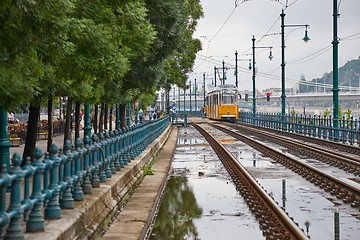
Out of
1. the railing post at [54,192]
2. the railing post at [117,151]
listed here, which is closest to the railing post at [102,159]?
the railing post at [117,151]

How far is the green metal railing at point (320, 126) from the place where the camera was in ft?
109

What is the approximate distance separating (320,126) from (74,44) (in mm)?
30011

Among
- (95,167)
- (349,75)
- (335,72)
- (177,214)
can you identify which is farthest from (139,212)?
(349,75)

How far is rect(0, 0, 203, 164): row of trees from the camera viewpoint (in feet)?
25.9

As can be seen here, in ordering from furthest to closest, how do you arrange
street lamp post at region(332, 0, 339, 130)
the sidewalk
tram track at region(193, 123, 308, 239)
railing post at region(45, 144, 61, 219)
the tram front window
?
the tram front window
street lamp post at region(332, 0, 339, 130)
tram track at region(193, 123, 308, 239)
the sidewalk
railing post at region(45, 144, 61, 219)

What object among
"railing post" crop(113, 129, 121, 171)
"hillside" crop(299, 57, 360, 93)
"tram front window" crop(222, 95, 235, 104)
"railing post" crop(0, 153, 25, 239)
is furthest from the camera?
"hillside" crop(299, 57, 360, 93)

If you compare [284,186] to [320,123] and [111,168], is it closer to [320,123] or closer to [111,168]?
[111,168]

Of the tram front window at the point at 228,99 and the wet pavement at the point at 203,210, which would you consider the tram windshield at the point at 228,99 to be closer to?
the tram front window at the point at 228,99

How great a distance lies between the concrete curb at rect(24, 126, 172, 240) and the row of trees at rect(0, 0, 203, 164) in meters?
1.97

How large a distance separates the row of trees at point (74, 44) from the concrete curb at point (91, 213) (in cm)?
197

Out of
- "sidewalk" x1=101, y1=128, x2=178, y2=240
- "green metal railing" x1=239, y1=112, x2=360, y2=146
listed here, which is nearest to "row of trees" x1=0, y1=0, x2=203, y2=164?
"sidewalk" x1=101, y1=128, x2=178, y2=240

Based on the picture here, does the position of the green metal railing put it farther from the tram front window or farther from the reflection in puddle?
the reflection in puddle

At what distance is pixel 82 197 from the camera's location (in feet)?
33.9

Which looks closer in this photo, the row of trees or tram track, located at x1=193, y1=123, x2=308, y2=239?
the row of trees
